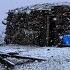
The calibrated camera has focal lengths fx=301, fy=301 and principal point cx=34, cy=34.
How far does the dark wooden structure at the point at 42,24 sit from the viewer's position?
71.3 ft

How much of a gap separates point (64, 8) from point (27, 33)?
11.3ft

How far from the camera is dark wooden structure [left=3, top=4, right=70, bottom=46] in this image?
2172 centimetres

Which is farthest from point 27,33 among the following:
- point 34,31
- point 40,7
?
point 40,7

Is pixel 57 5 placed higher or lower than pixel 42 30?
higher

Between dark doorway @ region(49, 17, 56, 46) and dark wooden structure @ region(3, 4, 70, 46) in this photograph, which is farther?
dark doorway @ region(49, 17, 56, 46)

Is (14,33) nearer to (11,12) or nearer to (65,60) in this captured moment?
(11,12)

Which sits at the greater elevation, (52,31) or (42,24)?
(42,24)

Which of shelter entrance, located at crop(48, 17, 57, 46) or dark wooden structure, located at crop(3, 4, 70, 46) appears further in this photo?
shelter entrance, located at crop(48, 17, 57, 46)

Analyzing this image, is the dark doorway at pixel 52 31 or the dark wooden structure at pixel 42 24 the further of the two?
the dark doorway at pixel 52 31

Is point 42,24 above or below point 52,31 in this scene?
above

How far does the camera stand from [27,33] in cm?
2280

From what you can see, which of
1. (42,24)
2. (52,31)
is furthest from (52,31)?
(42,24)

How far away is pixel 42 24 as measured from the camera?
72.6 ft

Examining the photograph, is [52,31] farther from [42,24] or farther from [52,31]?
[42,24]
